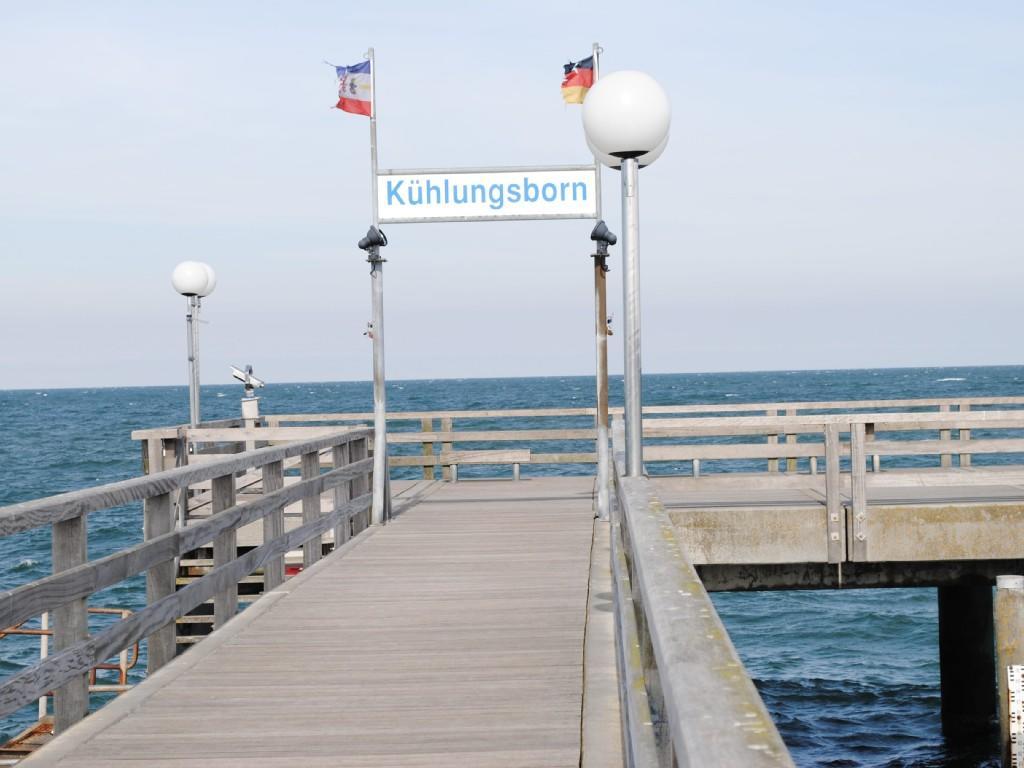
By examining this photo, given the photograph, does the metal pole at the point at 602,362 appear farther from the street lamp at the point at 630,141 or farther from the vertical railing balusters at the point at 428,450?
the vertical railing balusters at the point at 428,450

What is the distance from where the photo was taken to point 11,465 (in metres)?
59.7

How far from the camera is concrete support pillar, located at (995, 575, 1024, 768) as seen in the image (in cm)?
897

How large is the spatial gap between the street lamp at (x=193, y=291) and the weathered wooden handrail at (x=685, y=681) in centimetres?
1246

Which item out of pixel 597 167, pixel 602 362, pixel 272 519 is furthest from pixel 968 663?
pixel 272 519

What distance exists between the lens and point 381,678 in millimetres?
6176

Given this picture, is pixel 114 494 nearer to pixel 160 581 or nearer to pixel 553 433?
pixel 160 581

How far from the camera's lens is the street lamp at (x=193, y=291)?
15.8m

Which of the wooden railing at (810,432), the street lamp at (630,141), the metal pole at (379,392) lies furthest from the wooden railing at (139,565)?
the wooden railing at (810,432)

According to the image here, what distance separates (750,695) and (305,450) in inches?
322

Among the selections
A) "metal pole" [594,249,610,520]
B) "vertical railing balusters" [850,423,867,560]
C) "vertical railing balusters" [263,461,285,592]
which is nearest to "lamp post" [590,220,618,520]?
"metal pole" [594,249,610,520]

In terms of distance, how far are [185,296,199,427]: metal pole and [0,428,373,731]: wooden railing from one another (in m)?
6.13

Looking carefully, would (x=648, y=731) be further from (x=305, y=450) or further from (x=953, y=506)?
(x=953, y=506)

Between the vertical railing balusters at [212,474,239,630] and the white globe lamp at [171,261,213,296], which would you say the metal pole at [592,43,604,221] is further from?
the white globe lamp at [171,261,213,296]

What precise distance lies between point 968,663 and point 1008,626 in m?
5.54
